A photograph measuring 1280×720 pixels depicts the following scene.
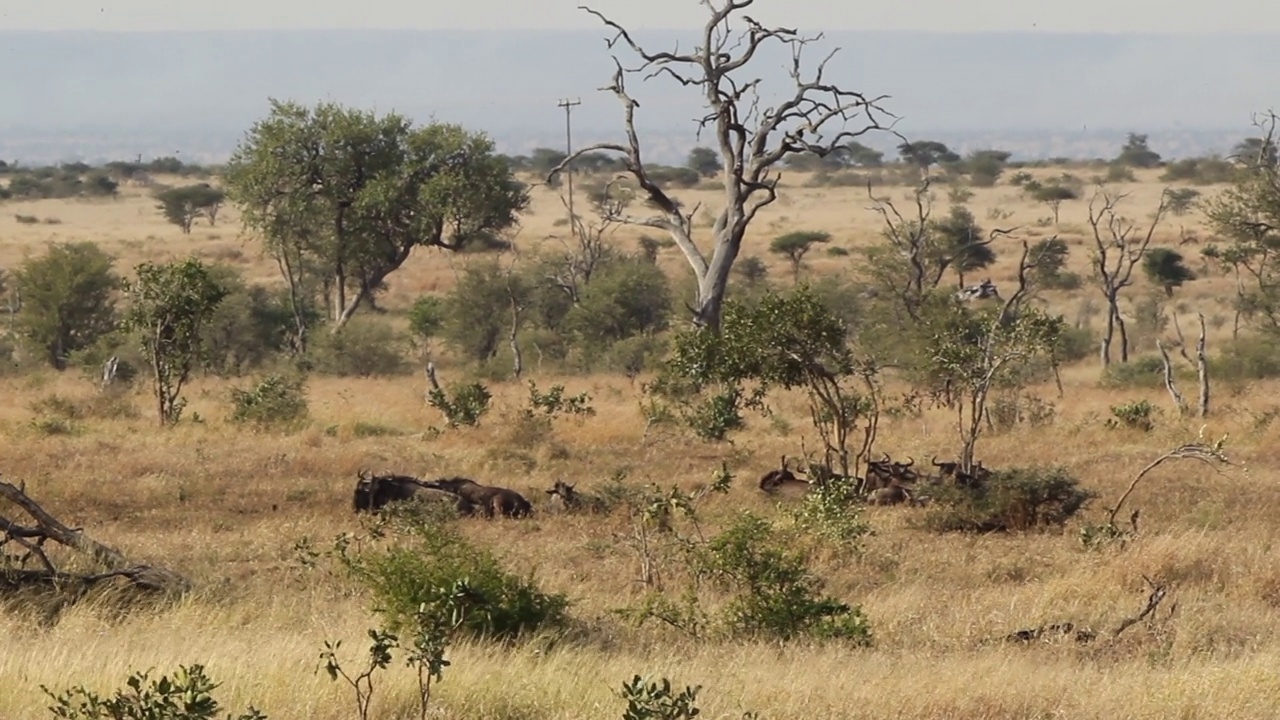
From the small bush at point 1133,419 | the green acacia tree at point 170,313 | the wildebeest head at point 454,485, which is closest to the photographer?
the wildebeest head at point 454,485

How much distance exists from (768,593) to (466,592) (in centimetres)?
181

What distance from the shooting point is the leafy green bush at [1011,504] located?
36.7 ft

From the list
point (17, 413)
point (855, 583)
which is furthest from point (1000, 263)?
point (855, 583)

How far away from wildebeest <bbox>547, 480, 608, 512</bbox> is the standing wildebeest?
10.0 inches

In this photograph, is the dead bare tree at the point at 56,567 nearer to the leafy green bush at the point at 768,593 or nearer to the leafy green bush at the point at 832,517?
the leafy green bush at the point at 768,593

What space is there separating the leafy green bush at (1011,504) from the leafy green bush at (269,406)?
8.37 meters

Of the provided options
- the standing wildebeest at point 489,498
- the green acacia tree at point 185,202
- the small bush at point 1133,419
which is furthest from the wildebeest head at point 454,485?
the green acacia tree at point 185,202

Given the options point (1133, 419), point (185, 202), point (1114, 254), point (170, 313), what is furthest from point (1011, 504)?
point (185, 202)

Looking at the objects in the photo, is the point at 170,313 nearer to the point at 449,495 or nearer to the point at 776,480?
the point at 449,495

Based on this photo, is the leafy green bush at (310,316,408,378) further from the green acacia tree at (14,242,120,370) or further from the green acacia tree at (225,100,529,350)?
the green acacia tree at (14,242,120,370)

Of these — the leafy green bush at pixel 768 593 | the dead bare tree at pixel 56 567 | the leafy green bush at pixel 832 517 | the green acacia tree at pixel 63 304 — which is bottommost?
the green acacia tree at pixel 63 304

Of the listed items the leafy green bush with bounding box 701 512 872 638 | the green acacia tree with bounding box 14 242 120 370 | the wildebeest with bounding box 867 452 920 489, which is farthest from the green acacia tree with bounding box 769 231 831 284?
the leafy green bush with bounding box 701 512 872 638

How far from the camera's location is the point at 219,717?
526cm

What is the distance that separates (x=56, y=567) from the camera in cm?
825
